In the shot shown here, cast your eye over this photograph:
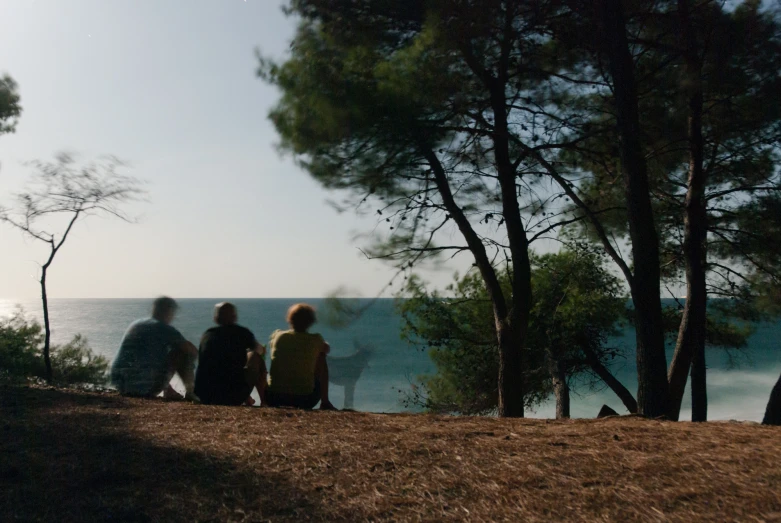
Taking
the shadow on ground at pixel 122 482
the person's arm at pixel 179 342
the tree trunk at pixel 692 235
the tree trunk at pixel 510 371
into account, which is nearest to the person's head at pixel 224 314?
the person's arm at pixel 179 342

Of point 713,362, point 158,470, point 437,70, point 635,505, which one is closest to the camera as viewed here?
point 635,505

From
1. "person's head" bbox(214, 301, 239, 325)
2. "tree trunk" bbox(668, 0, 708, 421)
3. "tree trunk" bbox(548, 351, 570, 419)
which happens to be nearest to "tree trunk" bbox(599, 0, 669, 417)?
"tree trunk" bbox(668, 0, 708, 421)

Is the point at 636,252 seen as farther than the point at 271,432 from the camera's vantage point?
Yes

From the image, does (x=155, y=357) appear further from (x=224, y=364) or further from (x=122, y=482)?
(x=122, y=482)

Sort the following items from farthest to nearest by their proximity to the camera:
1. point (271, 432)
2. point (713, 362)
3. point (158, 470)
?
point (713, 362)
point (271, 432)
point (158, 470)

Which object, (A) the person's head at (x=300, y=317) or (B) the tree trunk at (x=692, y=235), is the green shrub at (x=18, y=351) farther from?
(B) the tree trunk at (x=692, y=235)

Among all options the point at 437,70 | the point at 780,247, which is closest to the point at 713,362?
the point at 780,247

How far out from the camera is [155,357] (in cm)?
573

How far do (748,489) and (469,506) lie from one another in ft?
3.88

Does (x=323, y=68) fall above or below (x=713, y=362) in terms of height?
above

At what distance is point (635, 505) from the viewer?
8.36 ft

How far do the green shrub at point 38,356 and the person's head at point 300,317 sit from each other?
621 centimetres

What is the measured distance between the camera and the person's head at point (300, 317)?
5.45 metres

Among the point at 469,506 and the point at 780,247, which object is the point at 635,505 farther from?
the point at 780,247
